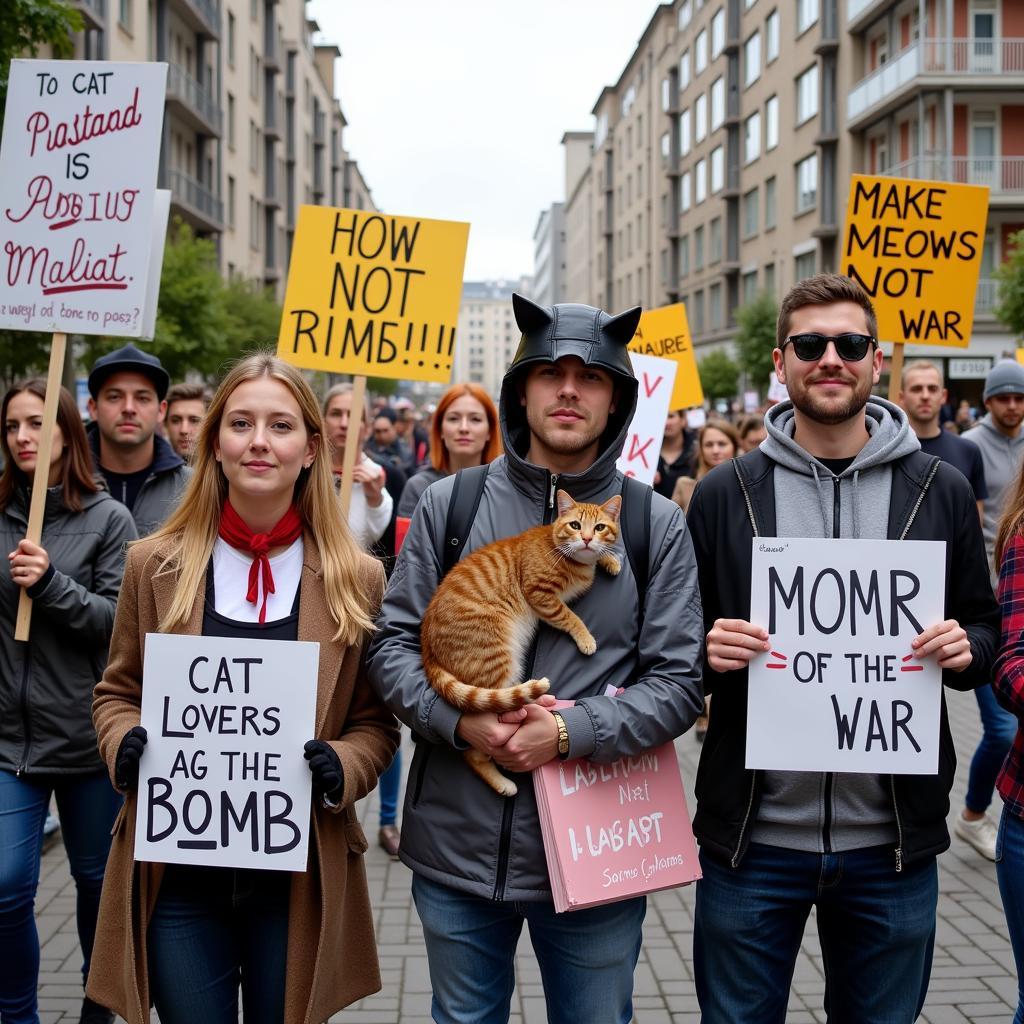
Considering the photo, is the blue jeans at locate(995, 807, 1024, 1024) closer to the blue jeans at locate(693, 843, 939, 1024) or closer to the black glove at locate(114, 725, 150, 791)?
the blue jeans at locate(693, 843, 939, 1024)

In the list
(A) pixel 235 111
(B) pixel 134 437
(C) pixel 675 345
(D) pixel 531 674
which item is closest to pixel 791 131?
(A) pixel 235 111

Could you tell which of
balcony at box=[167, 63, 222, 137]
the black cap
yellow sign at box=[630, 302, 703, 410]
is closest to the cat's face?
the black cap

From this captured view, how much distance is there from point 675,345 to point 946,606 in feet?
20.9

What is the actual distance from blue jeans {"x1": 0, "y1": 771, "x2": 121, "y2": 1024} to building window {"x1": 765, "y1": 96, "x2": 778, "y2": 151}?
155 ft

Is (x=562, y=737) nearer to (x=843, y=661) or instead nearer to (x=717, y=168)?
(x=843, y=661)

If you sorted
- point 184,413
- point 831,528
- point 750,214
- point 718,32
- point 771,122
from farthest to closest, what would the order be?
point 718,32
point 750,214
point 771,122
point 184,413
point 831,528

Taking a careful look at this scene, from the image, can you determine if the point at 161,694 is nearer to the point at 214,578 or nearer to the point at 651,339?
the point at 214,578

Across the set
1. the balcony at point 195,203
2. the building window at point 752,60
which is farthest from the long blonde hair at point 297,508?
the building window at point 752,60

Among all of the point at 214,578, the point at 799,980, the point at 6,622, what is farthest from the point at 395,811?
the point at 214,578

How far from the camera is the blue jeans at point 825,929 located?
9.32 feet

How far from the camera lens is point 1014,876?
297cm

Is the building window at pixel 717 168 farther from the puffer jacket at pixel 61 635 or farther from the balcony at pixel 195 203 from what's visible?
the puffer jacket at pixel 61 635

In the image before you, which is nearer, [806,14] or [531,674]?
[531,674]

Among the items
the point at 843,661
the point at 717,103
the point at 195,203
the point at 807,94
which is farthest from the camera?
the point at 717,103
